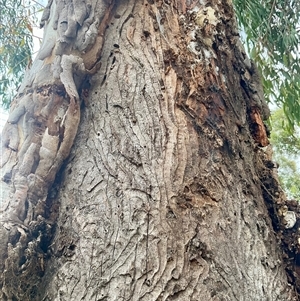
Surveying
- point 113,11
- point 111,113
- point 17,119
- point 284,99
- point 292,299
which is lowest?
point 292,299

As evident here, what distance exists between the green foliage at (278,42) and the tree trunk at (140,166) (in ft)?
4.20

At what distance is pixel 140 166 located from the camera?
1103 mm

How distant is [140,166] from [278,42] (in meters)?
2.00

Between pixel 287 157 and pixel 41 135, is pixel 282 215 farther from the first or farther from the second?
pixel 287 157

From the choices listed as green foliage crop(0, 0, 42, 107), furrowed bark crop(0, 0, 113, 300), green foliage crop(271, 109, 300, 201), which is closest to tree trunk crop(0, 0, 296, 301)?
furrowed bark crop(0, 0, 113, 300)

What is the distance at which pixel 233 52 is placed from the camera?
1479mm

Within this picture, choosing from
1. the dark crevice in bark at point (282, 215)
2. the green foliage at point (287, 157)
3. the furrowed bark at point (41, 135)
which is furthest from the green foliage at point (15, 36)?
the green foliage at point (287, 157)

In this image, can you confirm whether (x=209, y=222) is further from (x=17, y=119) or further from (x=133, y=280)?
(x=17, y=119)

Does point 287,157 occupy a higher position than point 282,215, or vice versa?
point 287,157

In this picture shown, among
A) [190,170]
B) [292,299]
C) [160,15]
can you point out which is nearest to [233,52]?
[160,15]

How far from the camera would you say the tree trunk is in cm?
99

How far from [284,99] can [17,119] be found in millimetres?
2051

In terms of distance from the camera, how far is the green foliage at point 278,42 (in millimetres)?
2697

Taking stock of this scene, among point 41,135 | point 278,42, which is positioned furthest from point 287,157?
point 41,135
